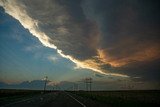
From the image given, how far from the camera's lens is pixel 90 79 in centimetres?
14588

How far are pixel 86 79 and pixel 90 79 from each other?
2765mm

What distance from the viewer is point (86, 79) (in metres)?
146
